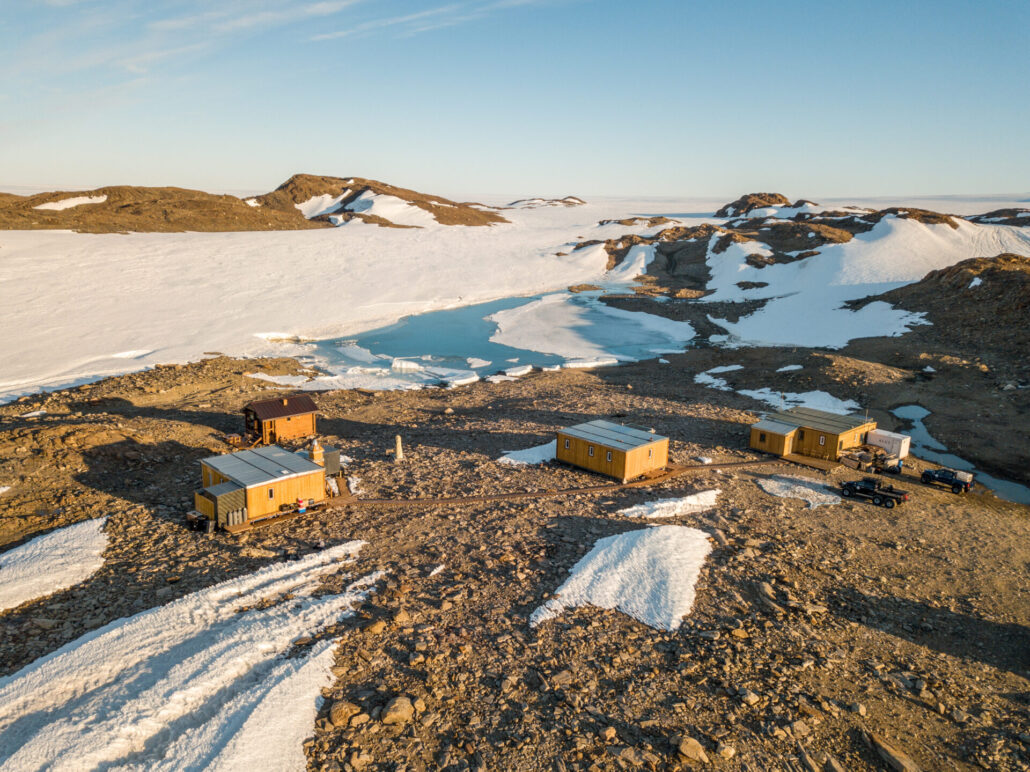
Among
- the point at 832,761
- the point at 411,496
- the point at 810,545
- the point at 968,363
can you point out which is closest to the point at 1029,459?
the point at 968,363

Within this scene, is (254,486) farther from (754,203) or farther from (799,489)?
(754,203)

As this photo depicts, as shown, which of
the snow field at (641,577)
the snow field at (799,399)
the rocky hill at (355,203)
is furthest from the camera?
the rocky hill at (355,203)

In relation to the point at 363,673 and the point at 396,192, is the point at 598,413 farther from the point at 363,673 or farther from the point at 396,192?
the point at 396,192

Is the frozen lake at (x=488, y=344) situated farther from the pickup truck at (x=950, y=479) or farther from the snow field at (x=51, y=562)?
the pickup truck at (x=950, y=479)

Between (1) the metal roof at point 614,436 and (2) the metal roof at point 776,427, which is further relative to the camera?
(2) the metal roof at point 776,427

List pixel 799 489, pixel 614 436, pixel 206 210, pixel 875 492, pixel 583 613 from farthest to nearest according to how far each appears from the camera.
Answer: pixel 206 210, pixel 614 436, pixel 799 489, pixel 875 492, pixel 583 613

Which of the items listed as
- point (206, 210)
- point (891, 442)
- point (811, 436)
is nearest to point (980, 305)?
point (891, 442)

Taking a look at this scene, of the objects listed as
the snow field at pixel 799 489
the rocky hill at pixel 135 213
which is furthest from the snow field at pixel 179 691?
the rocky hill at pixel 135 213

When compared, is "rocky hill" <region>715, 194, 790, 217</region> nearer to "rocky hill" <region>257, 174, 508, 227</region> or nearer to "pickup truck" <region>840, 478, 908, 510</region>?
"rocky hill" <region>257, 174, 508, 227</region>
